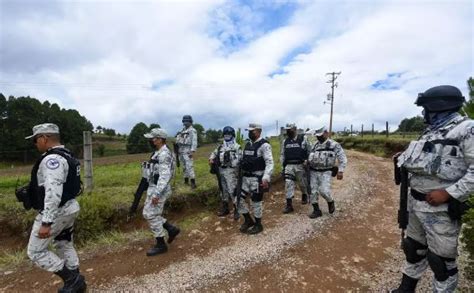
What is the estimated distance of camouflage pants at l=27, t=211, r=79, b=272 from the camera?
3777 millimetres

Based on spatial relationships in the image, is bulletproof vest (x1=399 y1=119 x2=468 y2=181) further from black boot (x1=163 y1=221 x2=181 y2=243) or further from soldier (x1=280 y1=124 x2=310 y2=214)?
soldier (x1=280 y1=124 x2=310 y2=214)

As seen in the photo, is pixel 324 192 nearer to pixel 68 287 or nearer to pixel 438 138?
pixel 438 138

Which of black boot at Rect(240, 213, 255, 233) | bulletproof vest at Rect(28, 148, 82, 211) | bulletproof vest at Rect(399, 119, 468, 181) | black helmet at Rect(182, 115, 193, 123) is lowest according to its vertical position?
black boot at Rect(240, 213, 255, 233)

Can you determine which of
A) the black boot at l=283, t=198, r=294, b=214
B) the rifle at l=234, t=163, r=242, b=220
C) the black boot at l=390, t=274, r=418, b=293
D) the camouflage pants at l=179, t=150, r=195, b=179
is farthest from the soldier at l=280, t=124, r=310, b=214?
the black boot at l=390, t=274, r=418, b=293

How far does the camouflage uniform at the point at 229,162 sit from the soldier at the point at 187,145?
5.77 feet

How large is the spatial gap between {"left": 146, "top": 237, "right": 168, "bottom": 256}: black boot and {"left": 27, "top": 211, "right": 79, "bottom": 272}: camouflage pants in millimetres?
1302

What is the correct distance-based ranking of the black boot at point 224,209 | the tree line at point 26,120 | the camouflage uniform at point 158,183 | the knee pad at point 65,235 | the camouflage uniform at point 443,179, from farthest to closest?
the tree line at point 26,120 → the black boot at point 224,209 → the camouflage uniform at point 158,183 → the knee pad at point 65,235 → the camouflage uniform at point 443,179

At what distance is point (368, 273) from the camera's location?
444 centimetres

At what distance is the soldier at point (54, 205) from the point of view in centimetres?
369

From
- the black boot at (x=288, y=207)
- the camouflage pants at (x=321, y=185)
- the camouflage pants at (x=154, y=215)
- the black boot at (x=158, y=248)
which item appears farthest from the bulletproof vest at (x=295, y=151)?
the black boot at (x=158, y=248)

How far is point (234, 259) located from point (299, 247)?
45.2 inches

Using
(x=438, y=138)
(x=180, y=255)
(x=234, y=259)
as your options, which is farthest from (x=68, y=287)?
(x=438, y=138)

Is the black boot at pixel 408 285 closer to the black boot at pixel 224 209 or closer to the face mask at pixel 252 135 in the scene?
the face mask at pixel 252 135

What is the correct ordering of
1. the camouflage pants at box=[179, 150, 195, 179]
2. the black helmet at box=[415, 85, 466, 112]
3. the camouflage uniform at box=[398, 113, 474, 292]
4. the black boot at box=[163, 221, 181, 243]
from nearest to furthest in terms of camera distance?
the camouflage uniform at box=[398, 113, 474, 292]
the black helmet at box=[415, 85, 466, 112]
the black boot at box=[163, 221, 181, 243]
the camouflage pants at box=[179, 150, 195, 179]
